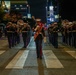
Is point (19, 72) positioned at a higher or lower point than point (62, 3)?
lower

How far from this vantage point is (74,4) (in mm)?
42031

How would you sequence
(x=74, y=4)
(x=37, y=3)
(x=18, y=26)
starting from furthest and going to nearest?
(x=37, y=3), (x=74, y=4), (x=18, y=26)

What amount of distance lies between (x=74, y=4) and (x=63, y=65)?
29.6m

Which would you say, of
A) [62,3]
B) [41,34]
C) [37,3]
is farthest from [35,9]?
[41,34]

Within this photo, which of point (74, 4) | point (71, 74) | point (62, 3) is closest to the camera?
point (71, 74)

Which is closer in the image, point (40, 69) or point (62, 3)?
point (40, 69)

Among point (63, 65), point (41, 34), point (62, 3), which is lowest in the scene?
point (63, 65)

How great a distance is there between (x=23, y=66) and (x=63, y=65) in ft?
5.30

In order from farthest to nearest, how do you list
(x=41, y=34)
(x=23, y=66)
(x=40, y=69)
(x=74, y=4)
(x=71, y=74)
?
(x=74, y=4) → (x=41, y=34) → (x=23, y=66) → (x=40, y=69) → (x=71, y=74)

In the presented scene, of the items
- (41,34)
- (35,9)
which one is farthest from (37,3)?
(41,34)

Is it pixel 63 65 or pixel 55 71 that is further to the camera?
pixel 63 65

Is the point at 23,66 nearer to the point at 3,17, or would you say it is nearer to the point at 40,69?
the point at 40,69

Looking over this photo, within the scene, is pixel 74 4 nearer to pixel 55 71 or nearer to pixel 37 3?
pixel 55 71

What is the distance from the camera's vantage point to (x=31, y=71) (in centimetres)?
1154
